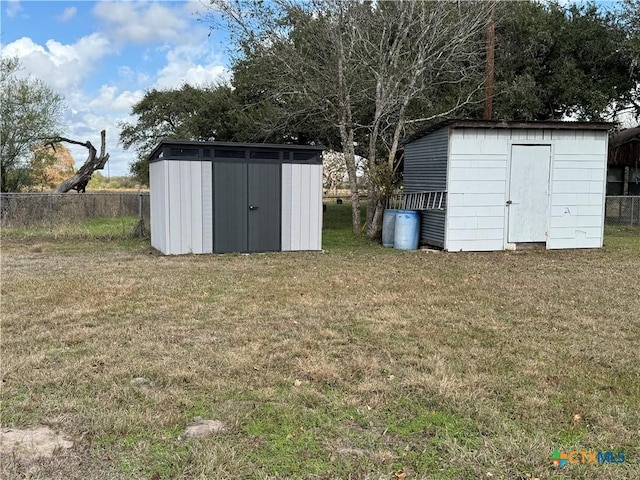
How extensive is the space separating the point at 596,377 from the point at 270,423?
220 cm

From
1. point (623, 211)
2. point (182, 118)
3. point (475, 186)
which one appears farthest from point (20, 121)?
point (623, 211)

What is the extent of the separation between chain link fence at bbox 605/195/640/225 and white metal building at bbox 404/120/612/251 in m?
7.97

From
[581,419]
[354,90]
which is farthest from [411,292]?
[354,90]

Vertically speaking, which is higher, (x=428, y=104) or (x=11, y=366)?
(x=428, y=104)

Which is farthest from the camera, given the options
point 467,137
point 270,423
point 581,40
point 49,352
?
point 581,40

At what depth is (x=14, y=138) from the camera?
18016mm

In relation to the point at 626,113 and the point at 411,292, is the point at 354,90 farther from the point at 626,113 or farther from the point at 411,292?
the point at 626,113

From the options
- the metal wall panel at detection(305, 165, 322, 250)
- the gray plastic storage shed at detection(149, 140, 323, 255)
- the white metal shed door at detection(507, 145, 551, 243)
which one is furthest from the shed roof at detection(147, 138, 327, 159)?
the white metal shed door at detection(507, 145, 551, 243)

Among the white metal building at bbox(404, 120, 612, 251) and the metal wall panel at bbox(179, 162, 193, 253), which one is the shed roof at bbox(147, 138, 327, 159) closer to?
the metal wall panel at bbox(179, 162, 193, 253)

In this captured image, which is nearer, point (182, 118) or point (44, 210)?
point (44, 210)

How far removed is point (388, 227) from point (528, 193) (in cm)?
289

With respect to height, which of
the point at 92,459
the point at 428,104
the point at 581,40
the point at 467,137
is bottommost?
the point at 92,459

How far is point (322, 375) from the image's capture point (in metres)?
3.45

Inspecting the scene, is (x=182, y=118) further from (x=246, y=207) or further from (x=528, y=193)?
(x=528, y=193)
